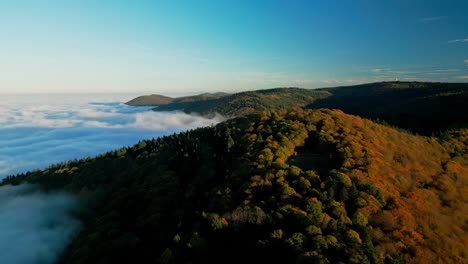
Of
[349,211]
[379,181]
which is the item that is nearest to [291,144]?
[379,181]

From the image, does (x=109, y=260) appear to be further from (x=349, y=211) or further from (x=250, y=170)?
(x=349, y=211)

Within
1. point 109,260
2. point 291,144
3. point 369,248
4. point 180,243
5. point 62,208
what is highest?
point 291,144

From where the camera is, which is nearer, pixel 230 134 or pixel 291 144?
pixel 291 144

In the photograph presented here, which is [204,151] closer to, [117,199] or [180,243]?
[117,199]

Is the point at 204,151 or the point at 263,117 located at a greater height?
the point at 263,117

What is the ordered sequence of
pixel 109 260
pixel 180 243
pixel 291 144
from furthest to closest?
pixel 291 144 → pixel 109 260 → pixel 180 243

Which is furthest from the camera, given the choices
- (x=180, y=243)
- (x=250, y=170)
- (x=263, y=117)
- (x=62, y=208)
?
(x=62, y=208)

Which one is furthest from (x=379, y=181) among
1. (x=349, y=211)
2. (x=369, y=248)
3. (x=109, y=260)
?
(x=109, y=260)
